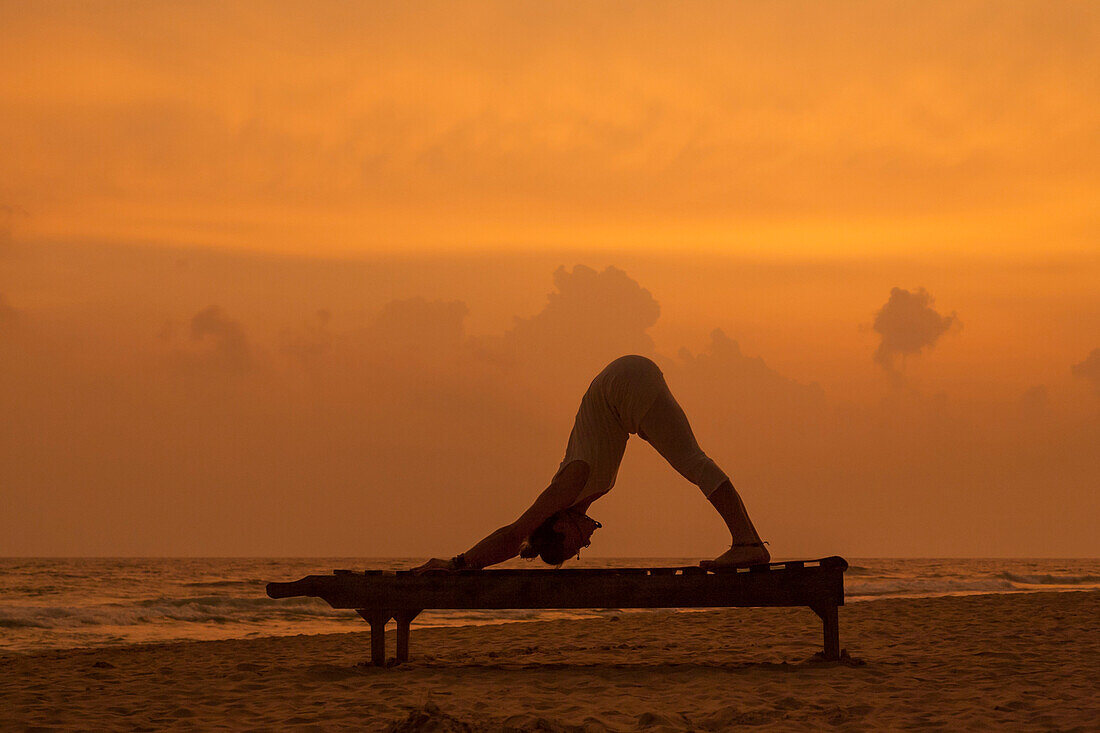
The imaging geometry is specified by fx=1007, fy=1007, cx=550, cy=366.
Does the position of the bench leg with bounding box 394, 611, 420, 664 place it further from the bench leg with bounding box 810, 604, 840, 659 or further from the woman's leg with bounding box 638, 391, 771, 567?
the bench leg with bounding box 810, 604, 840, 659

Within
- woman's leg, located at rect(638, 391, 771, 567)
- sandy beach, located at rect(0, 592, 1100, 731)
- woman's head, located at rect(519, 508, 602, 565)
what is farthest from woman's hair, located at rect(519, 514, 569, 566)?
woman's leg, located at rect(638, 391, 771, 567)

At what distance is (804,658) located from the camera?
9031 mm

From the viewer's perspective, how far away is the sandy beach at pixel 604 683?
6.06m

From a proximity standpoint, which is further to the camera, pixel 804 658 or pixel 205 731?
pixel 804 658

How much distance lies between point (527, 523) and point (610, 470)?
2.61 feet

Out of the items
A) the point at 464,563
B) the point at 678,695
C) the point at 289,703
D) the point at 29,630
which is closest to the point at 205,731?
the point at 289,703

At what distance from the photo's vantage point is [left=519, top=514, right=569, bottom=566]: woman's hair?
26.8 ft

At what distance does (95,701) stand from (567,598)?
3.49 meters

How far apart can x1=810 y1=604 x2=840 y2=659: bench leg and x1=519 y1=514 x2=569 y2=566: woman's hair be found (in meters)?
2.06

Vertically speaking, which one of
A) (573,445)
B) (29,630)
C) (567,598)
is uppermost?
(573,445)

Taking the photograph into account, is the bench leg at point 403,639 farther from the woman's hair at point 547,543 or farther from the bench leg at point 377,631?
the woman's hair at point 547,543

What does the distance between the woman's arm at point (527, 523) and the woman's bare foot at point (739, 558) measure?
117 centimetres

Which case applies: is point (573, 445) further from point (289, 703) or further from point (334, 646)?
point (334, 646)

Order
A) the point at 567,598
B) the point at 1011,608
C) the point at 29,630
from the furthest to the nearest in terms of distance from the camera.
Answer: the point at 29,630 → the point at 1011,608 → the point at 567,598
